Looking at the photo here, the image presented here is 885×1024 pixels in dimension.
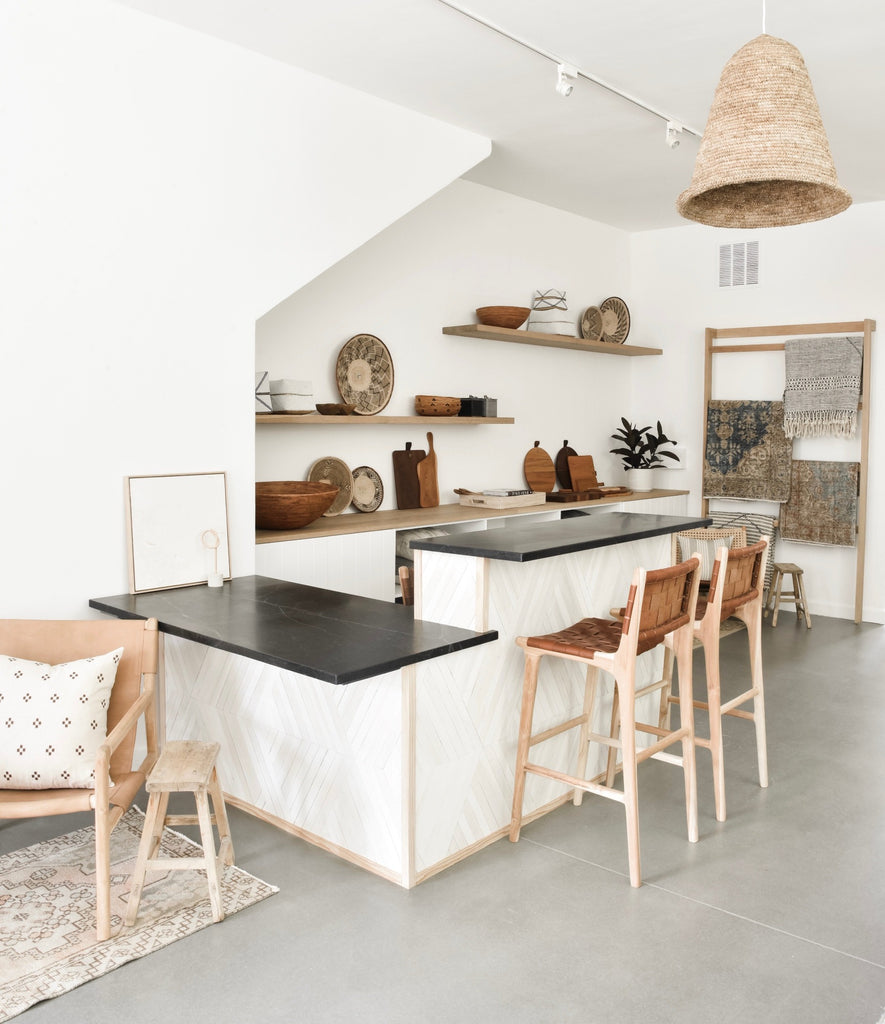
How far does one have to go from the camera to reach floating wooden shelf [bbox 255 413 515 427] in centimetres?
419

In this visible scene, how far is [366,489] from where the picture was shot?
5.04 m

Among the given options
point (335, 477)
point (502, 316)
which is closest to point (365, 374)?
point (335, 477)

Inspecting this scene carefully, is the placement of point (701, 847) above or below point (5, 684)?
below

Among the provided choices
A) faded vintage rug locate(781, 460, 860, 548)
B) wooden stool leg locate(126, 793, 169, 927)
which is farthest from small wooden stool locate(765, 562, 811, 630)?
wooden stool leg locate(126, 793, 169, 927)

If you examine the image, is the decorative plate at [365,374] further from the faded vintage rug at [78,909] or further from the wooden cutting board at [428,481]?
the faded vintage rug at [78,909]

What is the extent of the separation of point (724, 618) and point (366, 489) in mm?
2338

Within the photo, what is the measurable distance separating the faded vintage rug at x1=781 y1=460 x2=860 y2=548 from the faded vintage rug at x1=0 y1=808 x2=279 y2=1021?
4.77 m

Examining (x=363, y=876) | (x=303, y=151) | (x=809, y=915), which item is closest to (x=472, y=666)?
(x=363, y=876)

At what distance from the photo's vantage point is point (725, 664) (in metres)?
4.96

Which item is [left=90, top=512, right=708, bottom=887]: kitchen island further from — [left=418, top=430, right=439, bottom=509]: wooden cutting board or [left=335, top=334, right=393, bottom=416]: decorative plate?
[left=418, top=430, right=439, bottom=509]: wooden cutting board

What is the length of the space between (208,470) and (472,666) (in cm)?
143

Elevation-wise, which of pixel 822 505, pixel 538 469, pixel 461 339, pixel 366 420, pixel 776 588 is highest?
pixel 461 339

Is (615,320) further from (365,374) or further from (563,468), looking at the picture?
(365,374)

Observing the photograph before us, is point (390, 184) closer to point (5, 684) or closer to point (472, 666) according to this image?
point (472, 666)
